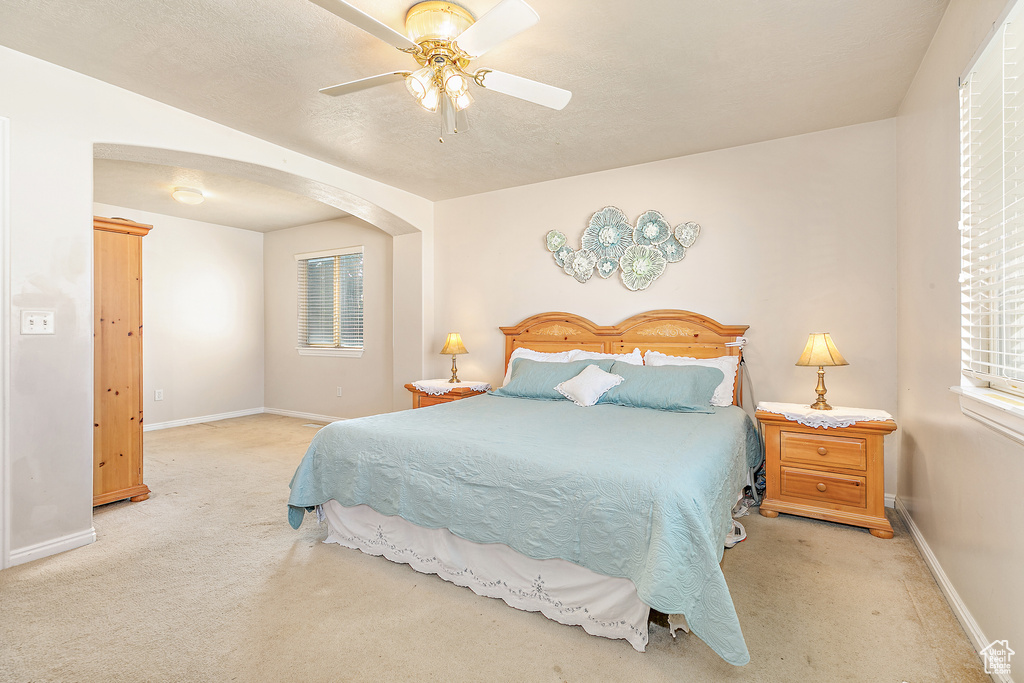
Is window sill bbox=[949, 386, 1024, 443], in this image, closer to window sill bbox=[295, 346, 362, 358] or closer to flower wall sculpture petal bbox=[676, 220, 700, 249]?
flower wall sculpture petal bbox=[676, 220, 700, 249]

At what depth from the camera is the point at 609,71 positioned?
2500 millimetres

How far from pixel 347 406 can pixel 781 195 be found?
494 centimetres

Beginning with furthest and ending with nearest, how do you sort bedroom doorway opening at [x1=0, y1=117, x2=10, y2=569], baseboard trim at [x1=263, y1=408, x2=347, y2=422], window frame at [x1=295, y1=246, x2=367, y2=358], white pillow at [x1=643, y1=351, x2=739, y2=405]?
baseboard trim at [x1=263, y1=408, x2=347, y2=422] < window frame at [x1=295, y1=246, x2=367, y2=358] < white pillow at [x1=643, y1=351, x2=739, y2=405] < bedroom doorway opening at [x1=0, y1=117, x2=10, y2=569]

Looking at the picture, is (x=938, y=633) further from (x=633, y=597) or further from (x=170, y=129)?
(x=170, y=129)

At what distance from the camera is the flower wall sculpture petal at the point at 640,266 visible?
3838mm

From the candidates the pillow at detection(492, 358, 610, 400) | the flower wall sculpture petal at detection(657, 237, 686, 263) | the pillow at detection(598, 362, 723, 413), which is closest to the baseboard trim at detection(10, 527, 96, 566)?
the pillow at detection(492, 358, 610, 400)

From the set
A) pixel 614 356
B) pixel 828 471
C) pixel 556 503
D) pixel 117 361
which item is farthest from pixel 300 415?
pixel 828 471

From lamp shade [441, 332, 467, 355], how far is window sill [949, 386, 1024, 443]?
134 inches

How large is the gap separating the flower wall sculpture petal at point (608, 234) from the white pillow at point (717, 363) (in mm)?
911

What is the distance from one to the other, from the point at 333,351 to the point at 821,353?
5.10 meters

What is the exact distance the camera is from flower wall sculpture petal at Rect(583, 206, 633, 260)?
13.0 feet

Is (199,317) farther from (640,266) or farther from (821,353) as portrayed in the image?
(821,353)

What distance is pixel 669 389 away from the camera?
3121mm

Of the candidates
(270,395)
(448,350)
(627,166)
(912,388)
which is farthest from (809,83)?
(270,395)
